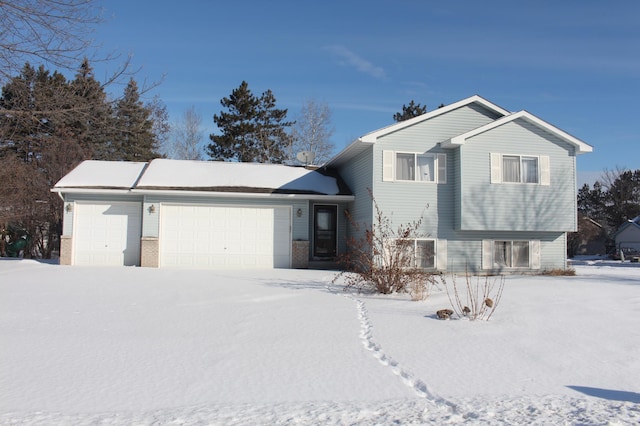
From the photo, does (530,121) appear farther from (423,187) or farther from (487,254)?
(487,254)

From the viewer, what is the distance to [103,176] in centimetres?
1736

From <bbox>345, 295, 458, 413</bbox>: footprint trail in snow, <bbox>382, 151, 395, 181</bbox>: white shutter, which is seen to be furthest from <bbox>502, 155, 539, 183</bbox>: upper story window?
<bbox>345, 295, 458, 413</bbox>: footprint trail in snow

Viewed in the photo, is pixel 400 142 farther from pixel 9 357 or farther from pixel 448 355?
pixel 9 357

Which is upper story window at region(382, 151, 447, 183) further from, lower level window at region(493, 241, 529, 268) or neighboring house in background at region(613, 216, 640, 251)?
neighboring house in background at region(613, 216, 640, 251)

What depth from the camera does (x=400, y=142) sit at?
15938 mm

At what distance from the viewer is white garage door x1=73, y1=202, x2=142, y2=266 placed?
16578 mm

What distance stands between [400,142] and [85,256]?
10727 mm

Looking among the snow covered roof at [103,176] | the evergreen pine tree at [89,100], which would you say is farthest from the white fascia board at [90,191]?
the evergreen pine tree at [89,100]

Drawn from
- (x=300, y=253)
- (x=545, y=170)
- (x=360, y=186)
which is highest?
(x=545, y=170)

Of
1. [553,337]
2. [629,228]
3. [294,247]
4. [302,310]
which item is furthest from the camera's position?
[629,228]

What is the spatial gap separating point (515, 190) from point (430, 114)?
11.8 ft

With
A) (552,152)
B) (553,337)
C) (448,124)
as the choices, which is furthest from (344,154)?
(553,337)

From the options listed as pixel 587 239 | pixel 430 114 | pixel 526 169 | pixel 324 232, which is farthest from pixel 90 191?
pixel 587 239

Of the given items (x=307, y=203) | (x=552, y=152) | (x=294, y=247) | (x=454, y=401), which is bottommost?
(x=454, y=401)
